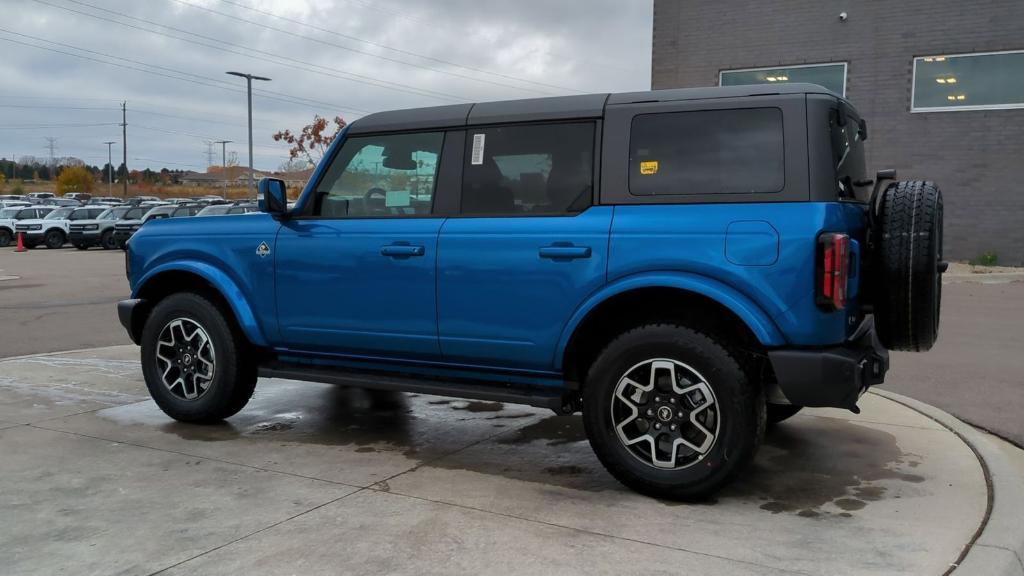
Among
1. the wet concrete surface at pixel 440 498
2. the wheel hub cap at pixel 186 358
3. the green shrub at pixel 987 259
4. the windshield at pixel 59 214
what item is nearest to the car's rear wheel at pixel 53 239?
the windshield at pixel 59 214

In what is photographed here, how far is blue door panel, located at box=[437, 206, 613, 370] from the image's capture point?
4.29m

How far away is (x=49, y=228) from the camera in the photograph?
33.1 meters

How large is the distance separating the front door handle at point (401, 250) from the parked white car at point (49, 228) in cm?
3138

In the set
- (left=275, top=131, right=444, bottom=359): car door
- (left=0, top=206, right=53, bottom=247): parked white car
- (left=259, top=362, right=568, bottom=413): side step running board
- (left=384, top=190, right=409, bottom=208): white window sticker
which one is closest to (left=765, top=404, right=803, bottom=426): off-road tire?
(left=259, top=362, right=568, bottom=413): side step running board

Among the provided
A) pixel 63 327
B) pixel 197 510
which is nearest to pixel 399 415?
pixel 197 510

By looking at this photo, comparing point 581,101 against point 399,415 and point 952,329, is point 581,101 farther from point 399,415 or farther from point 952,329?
point 952,329

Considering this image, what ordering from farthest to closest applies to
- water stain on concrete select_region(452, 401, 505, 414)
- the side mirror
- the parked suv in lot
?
the parked suv in lot, water stain on concrete select_region(452, 401, 505, 414), the side mirror

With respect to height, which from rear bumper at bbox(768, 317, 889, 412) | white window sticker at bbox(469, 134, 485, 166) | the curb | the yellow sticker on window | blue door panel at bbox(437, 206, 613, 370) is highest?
white window sticker at bbox(469, 134, 485, 166)

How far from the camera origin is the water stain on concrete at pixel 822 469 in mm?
4160

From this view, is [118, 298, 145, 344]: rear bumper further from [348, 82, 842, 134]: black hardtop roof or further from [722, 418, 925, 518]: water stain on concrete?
[722, 418, 925, 518]: water stain on concrete

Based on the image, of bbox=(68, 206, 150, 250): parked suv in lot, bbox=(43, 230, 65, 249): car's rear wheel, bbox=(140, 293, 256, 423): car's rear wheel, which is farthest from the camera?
bbox=(43, 230, 65, 249): car's rear wheel

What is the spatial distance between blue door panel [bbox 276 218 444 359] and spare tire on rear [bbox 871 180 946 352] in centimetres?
236

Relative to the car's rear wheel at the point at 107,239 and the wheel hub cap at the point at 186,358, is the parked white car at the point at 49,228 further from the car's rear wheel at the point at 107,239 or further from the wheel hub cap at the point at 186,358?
the wheel hub cap at the point at 186,358

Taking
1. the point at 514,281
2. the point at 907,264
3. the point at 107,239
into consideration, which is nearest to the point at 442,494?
the point at 514,281
